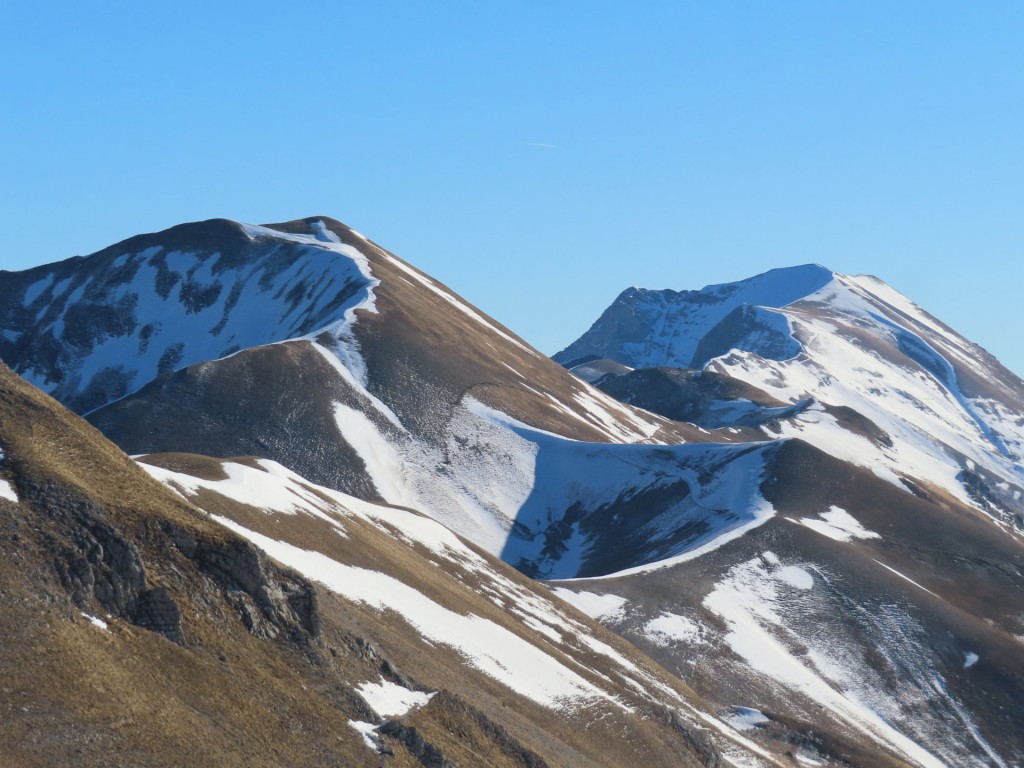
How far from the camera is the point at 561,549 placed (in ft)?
481

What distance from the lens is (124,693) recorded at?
3597 centimetres

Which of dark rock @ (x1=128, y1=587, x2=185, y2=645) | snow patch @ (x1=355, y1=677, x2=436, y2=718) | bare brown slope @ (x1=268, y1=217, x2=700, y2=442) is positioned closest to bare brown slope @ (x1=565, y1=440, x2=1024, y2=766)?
bare brown slope @ (x1=268, y1=217, x2=700, y2=442)

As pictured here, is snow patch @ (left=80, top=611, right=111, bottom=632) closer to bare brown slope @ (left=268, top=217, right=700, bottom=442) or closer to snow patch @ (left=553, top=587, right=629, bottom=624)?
snow patch @ (left=553, top=587, right=629, bottom=624)

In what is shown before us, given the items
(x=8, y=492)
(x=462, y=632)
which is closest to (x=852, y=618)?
(x=462, y=632)

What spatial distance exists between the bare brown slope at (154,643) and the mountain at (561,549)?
50 centimetres

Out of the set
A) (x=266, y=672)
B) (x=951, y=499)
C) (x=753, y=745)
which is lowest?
(x=753, y=745)

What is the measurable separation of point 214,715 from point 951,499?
14652cm

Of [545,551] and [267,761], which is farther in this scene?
[545,551]

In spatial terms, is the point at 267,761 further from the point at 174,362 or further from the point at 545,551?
the point at 174,362

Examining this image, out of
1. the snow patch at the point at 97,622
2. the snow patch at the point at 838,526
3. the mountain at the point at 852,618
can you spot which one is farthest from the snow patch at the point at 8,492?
the snow patch at the point at 838,526

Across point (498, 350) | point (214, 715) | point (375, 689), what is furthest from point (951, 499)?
point (214, 715)

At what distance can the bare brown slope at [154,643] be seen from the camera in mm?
34562

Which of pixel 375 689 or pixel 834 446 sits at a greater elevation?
pixel 834 446

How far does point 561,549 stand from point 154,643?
358 feet
